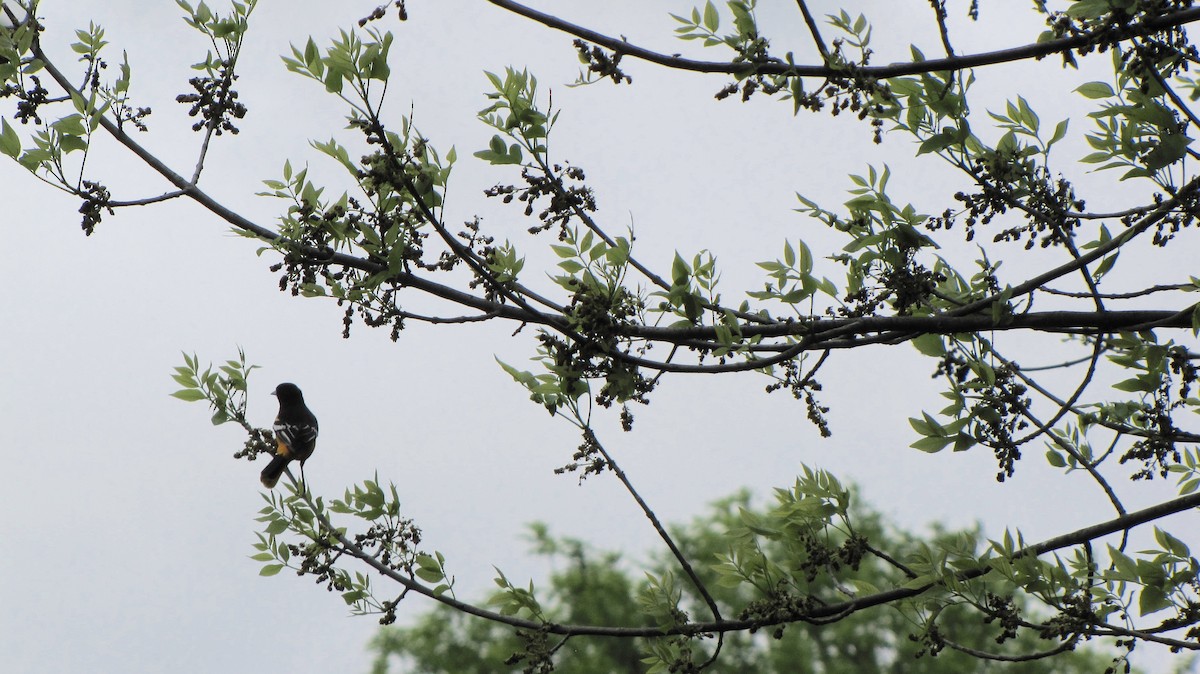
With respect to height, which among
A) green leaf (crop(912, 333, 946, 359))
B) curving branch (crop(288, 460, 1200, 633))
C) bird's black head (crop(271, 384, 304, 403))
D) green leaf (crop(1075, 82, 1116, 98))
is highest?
bird's black head (crop(271, 384, 304, 403))

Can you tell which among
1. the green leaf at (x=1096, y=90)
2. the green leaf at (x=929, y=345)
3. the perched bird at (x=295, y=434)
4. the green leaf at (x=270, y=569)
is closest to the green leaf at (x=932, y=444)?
the green leaf at (x=929, y=345)

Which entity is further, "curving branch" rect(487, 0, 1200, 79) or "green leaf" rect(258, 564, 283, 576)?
"green leaf" rect(258, 564, 283, 576)

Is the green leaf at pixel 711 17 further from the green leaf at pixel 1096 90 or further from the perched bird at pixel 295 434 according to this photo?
the perched bird at pixel 295 434

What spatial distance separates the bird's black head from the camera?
1193 cm

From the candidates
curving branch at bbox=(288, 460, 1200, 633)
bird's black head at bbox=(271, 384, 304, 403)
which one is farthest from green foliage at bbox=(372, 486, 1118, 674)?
curving branch at bbox=(288, 460, 1200, 633)

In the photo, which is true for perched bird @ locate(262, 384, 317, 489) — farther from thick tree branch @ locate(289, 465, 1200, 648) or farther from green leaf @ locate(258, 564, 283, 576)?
thick tree branch @ locate(289, 465, 1200, 648)

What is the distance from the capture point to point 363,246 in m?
4.05

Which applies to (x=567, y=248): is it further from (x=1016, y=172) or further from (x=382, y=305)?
(x=1016, y=172)

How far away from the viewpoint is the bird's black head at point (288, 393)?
11930mm

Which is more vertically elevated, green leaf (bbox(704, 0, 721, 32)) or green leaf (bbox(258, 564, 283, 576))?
green leaf (bbox(704, 0, 721, 32))

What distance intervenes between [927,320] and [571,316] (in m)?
1.30

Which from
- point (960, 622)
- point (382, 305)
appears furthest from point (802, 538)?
point (960, 622)

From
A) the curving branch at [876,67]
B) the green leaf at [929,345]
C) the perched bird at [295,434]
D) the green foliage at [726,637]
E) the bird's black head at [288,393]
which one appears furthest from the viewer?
the green foliage at [726,637]

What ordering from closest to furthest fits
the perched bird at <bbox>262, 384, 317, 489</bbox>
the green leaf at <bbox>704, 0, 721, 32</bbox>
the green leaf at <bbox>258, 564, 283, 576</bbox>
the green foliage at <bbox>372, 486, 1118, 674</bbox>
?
1. the green leaf at <bbox>704, 0, 721, 32</bbox>
2. the green leaf at <bbox>258, 564, 283, 576</bbox>
3. the perched bird at <bbox>262, 384, 317, 489</bbox>
4. the green foliage at <bbox>372, 486, 1118, 674</bbox>
